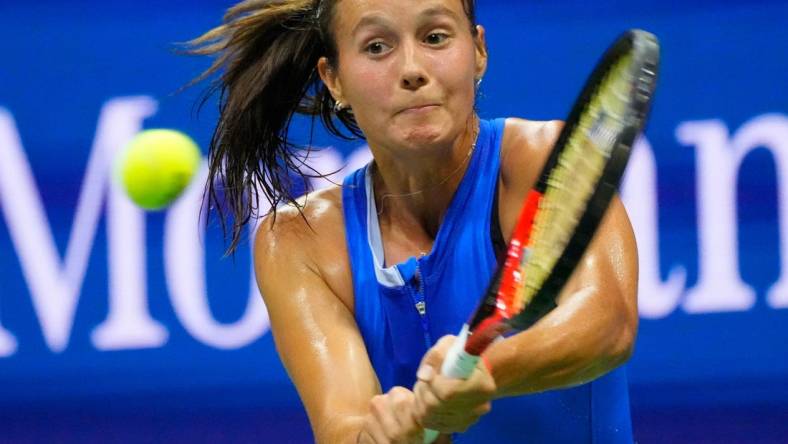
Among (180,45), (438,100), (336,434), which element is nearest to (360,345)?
(336,434)

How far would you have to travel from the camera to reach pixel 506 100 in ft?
14.7

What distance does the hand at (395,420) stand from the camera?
2326 millimetres

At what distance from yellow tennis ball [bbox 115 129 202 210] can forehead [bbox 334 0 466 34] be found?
3.98 feet

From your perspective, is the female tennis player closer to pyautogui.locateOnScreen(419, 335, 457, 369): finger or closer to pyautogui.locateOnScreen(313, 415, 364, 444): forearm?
pyautogui.locateOnScreen(313, 415, 364, 444): forearm

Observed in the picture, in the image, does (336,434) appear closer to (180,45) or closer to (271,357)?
(271,357)

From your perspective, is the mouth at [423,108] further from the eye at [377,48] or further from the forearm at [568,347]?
the forearm at [568,347]

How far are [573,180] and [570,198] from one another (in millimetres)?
33

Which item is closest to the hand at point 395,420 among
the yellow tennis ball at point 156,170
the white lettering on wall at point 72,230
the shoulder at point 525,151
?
the shoulder at point 525,151

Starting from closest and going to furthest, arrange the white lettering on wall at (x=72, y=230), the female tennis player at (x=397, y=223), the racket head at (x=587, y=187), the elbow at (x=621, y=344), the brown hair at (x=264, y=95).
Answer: the racket head at (x=587, y=187), the elbow at (x=621, y=344), the female tennis player at (x=397, y=223), the brown hair at (x=264, y=95), the white lettering on wall at (x=72, y=230)

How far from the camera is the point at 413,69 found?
109 inches

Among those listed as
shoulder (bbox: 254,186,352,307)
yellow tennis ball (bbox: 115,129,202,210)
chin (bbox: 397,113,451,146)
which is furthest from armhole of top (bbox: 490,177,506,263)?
yellow tennis ball (bbox: 115,129,202,210)

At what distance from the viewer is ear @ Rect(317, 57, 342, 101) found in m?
3.09

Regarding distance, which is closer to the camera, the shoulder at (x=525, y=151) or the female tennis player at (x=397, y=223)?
the female tennis player at (x=397, y=223)

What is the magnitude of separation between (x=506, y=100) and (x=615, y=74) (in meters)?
2.28
